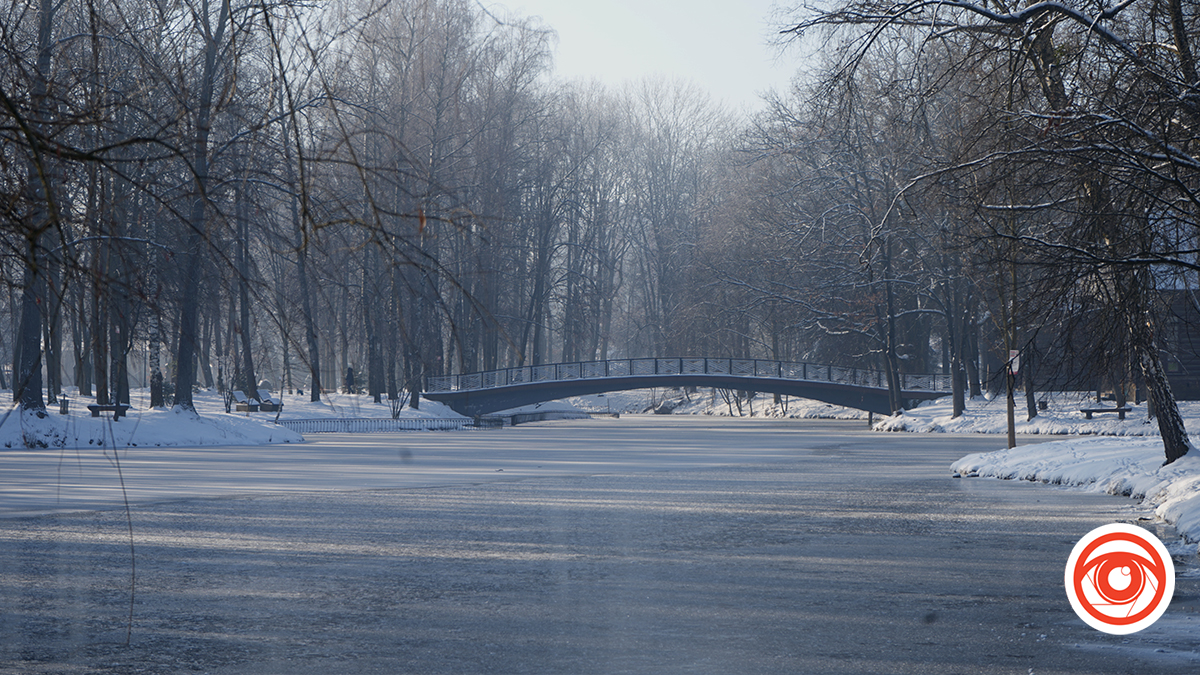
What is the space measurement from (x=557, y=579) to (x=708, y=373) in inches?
1846

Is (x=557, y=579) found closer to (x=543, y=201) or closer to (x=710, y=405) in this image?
(x=543, y=201)

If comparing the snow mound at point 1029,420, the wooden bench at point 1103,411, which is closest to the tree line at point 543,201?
the snow mound at point 1029,420

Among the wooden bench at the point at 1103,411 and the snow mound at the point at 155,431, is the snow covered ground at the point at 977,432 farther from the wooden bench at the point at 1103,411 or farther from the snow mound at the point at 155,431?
the wooden bench at the point at 1103,411

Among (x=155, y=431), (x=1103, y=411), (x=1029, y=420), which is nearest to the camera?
(x=155, y=431)

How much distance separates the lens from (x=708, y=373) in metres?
55.8

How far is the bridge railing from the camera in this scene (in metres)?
52.0

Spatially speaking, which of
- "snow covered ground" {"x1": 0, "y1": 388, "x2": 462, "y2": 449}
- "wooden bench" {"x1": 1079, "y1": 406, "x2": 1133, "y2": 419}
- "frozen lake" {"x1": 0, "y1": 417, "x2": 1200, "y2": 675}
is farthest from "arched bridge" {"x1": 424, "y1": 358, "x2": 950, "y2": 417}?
"frozen lake" {"x1": 0, "y1": 417, "x2": 1200, "y2": 675}

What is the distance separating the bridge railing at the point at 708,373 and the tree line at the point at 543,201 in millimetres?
1575

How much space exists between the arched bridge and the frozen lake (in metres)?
33.4

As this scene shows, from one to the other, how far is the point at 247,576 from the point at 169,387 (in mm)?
50220

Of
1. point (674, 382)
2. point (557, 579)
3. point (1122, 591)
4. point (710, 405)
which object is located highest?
point (674, 382)

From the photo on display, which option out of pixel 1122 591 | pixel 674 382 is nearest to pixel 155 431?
pixel 1122 591

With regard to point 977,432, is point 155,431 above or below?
above

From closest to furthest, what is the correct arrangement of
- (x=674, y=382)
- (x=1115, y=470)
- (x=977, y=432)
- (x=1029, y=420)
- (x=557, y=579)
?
(x=557, y=579)
(x=1115, y=470)
(x=977, y=432)
(x=1029, y=420)
(x=674, y=382)
